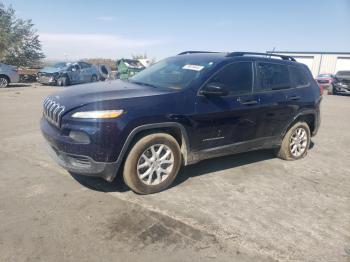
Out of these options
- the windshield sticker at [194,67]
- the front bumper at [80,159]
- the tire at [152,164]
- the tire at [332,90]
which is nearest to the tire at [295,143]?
the windshield sticker at [194,67]

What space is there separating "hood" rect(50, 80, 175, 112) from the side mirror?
463 millimetres

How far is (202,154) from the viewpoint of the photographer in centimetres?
459

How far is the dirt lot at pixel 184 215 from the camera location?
3070 mm

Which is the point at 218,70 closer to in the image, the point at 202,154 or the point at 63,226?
the point at 202,154

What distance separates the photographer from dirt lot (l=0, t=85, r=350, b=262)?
307cm

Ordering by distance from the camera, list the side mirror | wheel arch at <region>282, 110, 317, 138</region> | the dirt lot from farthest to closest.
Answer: wheel arch at <region>282, 110, 317, 138</region>
the side mirror
the dirt lot

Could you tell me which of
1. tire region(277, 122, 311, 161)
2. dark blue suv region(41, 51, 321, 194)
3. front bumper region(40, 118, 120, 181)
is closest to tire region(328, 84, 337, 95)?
tire region(277, 122, 311, 161)

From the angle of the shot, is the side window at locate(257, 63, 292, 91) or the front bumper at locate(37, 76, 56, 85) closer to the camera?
the side window at locate(257, 63, 292, 91)

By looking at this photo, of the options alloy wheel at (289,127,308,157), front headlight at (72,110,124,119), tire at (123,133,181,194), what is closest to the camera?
front headlight at (72,110,124,119)

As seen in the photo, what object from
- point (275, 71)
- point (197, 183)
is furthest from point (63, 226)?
point (275, 71)

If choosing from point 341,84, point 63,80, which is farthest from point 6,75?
point 341,84

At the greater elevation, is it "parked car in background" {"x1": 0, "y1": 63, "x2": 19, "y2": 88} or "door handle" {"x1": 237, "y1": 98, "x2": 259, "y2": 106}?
"door handle" {"x1": 237, "y1": 98, "x2": 259, "y2": 106}

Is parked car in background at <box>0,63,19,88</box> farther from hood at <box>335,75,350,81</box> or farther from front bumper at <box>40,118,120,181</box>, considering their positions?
hood at <box>335,75,350,81</box>

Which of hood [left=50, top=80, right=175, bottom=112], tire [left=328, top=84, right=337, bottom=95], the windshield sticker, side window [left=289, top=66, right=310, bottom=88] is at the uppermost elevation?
the windshield sticker
